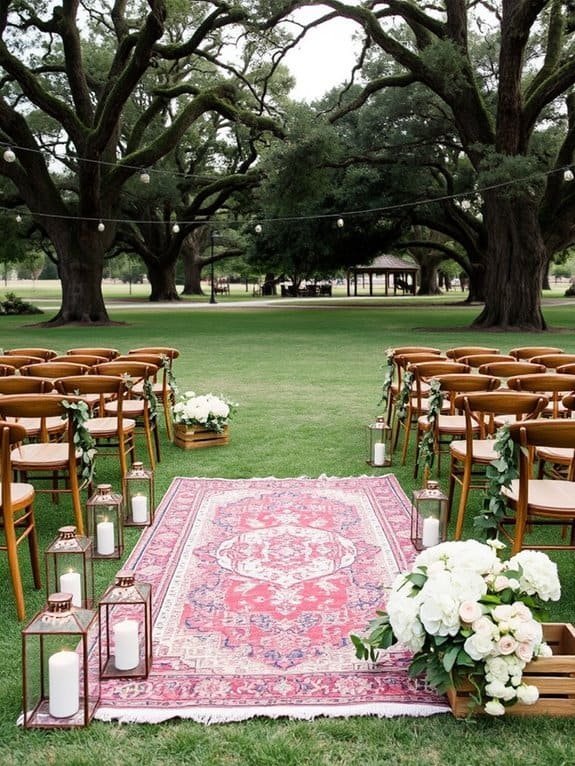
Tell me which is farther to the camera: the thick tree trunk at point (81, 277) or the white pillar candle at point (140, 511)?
the thick tree trunk at point (81, 277)

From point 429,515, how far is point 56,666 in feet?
8.46

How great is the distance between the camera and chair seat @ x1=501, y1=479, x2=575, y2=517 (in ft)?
13.0

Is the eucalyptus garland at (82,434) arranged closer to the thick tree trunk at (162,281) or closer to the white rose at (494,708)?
the white rose at (494,708)

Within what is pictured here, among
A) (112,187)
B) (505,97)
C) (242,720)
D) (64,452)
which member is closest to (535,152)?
(505,97)

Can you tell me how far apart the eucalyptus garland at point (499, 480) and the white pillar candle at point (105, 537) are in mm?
2132

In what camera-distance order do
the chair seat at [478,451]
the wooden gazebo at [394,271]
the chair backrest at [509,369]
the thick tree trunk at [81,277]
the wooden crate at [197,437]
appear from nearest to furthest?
1. the chair seat at [478,451]
2. the chair backrest at [509,369]
3. the wooden crate at [197,437]
4. the thick tree trunk at [81,277]
5. the wooden gazebo at [394,271]

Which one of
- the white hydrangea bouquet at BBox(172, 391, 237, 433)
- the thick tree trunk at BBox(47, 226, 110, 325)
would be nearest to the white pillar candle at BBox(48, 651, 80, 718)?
the white hydrangea bouquet at BBox(172, 391, 237, 433)

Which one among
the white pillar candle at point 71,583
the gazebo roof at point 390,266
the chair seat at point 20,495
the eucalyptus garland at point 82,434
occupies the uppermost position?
the gazebo roof at point 390,266

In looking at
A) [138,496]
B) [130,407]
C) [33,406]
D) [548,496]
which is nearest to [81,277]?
[130,407]

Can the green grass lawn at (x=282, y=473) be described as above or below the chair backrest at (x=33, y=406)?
below

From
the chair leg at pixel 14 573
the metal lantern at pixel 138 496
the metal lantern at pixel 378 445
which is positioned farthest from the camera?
the metal lantern at pixel 378 445

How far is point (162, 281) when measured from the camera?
44.9 m

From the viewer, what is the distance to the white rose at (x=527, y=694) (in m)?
2.84

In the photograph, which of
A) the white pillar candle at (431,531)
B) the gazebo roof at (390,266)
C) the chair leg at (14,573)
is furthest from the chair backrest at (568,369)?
the gazebo roof at (390,266)
